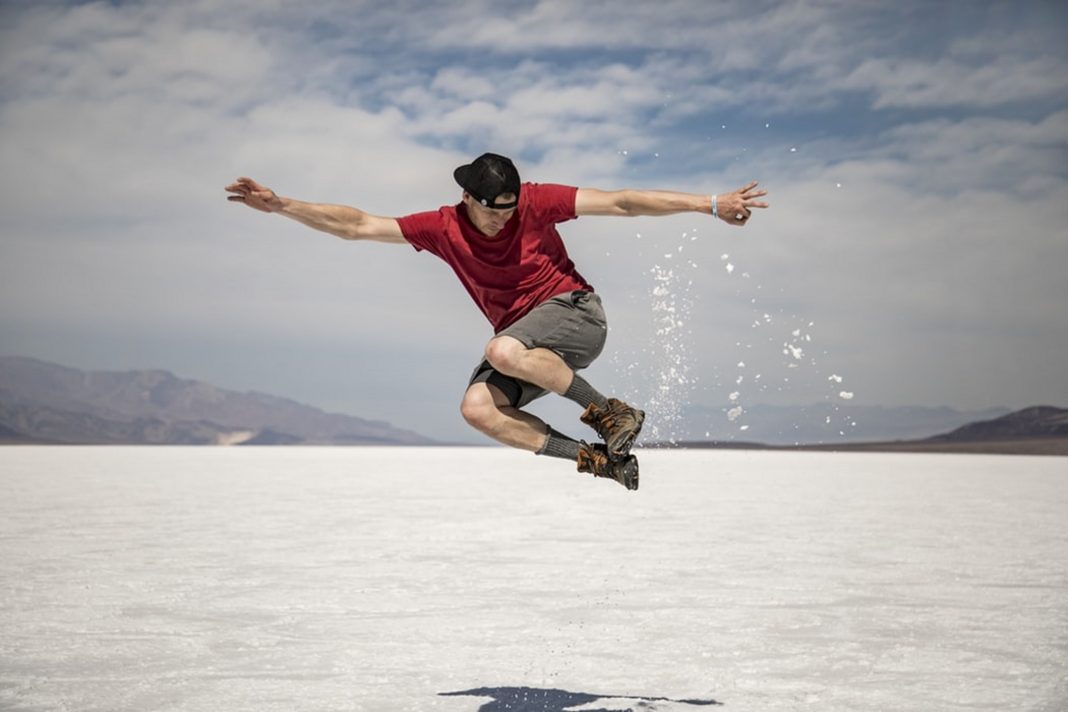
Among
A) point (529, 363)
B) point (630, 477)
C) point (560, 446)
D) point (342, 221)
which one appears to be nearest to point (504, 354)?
point (529, 363)

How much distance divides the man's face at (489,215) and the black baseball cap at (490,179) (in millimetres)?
25

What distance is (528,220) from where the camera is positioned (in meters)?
5.42

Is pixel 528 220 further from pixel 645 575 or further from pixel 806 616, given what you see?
pixel 645 575

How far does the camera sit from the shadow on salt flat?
5.76 m

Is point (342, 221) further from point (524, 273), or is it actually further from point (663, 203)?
point (663, 203)

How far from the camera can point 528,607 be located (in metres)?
8.52

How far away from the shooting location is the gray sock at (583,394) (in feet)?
18.4

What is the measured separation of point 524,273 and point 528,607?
3.86 metres

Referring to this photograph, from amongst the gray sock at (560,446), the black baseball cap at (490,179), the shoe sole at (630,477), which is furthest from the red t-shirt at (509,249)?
the shoe sole at (630,477)

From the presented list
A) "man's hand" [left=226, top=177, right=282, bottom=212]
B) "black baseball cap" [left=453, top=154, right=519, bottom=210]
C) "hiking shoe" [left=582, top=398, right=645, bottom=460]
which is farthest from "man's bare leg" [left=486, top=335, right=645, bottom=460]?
"man's hand" [left=226, top=177, right=282, bottom=212]

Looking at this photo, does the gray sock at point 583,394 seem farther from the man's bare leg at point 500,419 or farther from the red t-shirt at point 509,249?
the red t-shirt at point 509,249

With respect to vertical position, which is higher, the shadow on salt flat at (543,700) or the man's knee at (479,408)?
the man's knee at (479,408)

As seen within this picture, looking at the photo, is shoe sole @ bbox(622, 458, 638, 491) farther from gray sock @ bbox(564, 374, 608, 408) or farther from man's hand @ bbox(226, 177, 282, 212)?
man's hand @ bbox(226, 177, 282, 212)

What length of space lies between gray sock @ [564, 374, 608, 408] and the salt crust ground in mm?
1697
